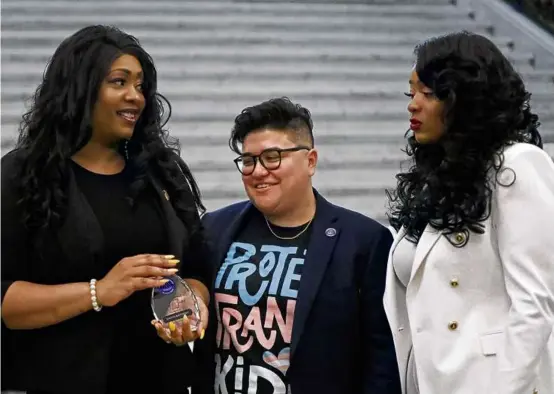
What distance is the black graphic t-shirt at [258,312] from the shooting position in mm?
2295

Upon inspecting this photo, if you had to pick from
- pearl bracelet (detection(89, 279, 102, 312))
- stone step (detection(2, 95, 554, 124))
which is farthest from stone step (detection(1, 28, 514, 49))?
pearl bracelet (detection(89, 279, 102, 312))

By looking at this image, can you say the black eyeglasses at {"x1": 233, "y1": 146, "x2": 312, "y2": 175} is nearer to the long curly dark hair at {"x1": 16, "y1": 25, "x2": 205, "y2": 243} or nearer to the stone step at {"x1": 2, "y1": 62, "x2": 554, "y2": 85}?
the long curly dark hair at {"x1": 16, "y1": 25, "x2": 205, "y2": 243}

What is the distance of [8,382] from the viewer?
2150 mm

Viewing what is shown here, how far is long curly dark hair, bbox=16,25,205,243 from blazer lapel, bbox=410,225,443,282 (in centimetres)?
59

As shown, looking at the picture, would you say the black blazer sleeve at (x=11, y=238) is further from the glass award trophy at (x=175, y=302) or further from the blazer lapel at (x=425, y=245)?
the blazer lapel at (x=425, y=245)

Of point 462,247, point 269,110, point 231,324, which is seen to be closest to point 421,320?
point 462,247

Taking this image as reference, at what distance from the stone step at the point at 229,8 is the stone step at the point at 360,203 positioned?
2.34 metres

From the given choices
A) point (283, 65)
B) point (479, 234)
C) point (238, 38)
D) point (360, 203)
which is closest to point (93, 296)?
point (479, 234)

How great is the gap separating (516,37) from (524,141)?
512 cm

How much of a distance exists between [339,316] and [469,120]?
0.61 meters

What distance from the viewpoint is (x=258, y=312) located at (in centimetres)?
230

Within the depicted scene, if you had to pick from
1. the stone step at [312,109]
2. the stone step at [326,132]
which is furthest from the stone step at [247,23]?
the stone step at [326,132]

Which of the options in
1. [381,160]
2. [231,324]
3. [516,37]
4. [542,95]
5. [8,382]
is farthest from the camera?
[516,37]

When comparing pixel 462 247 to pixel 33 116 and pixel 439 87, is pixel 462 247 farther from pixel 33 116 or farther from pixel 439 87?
pixel 33 116
